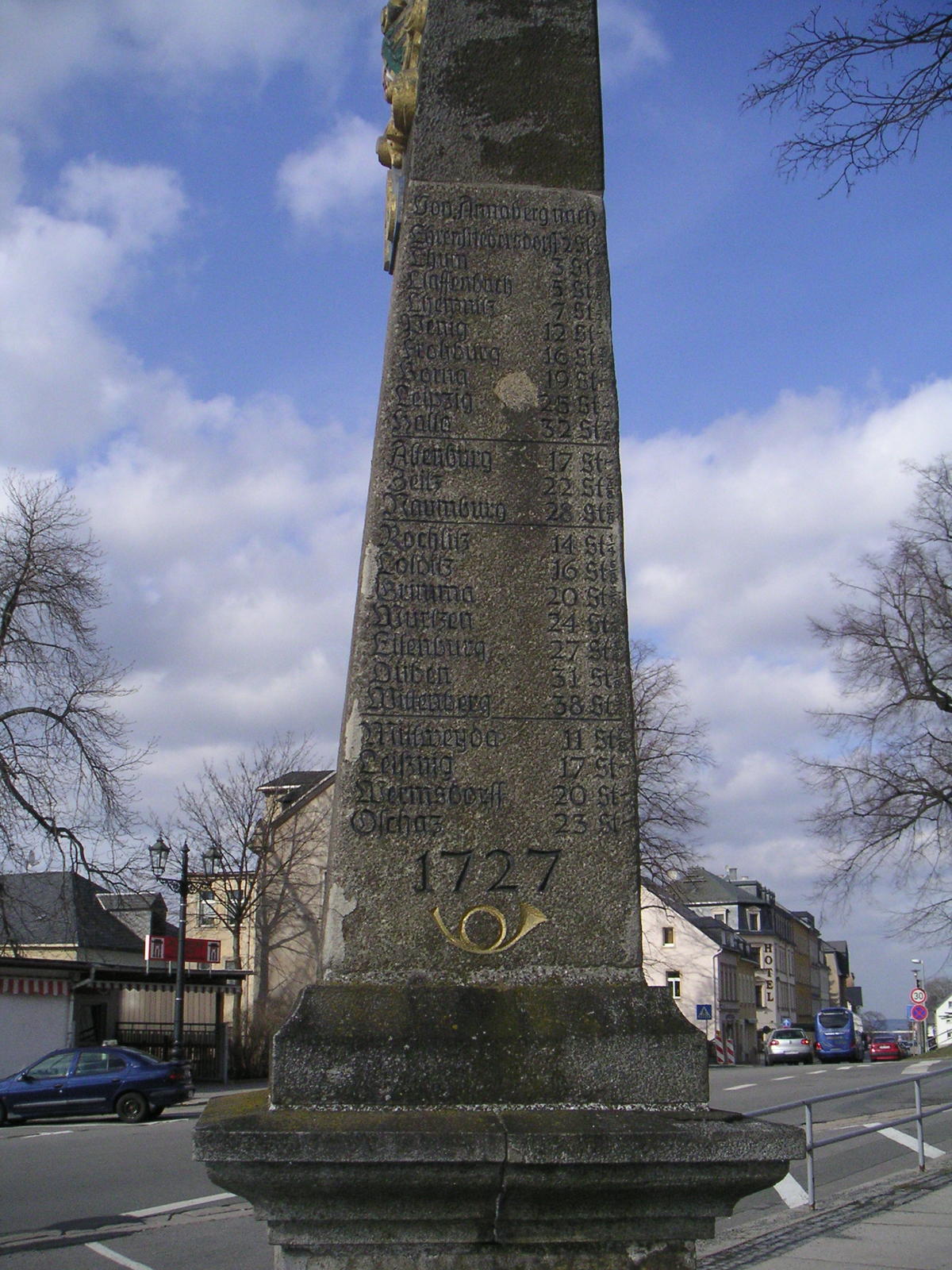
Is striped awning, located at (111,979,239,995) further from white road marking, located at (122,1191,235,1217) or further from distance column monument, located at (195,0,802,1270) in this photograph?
distance column monument, located at (195,0,802,1270)

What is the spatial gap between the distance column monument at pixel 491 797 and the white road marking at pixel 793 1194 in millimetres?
7515

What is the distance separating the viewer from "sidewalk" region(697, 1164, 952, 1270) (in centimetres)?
A: 758

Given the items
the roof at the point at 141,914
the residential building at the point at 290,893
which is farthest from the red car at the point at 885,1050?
the roof at the point at 141,914

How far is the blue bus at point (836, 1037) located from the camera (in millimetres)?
49438

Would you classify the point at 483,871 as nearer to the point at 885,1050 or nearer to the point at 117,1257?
the point at 117,1257

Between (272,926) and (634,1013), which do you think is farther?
(272,926)

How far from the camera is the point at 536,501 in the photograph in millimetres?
4164

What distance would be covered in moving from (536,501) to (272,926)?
42.6 metres

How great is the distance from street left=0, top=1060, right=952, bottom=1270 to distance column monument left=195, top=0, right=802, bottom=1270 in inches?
239

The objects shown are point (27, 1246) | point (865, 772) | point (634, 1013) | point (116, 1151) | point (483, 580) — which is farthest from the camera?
point (865, 772)

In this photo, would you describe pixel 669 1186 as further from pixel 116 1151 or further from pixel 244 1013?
pixel 244 1013

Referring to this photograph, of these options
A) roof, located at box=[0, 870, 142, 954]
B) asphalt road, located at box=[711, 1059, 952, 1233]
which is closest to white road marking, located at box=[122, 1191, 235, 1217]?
asphalt road, located at box=[711, 1059, 952, 1233]

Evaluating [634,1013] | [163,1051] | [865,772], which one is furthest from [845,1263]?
[163,1051]

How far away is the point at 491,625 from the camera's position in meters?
4.02
